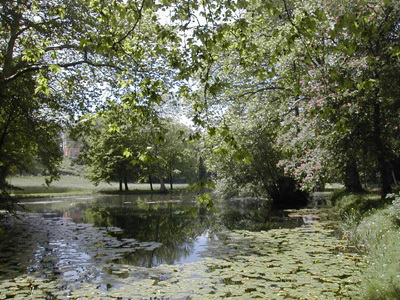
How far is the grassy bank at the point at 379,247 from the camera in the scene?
186 inches

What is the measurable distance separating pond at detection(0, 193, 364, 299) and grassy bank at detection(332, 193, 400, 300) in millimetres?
475

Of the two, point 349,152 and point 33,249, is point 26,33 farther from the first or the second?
point 349,152

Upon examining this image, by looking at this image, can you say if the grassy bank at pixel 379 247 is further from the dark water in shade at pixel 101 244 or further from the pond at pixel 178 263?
the dark water in shade at pixel 101 244

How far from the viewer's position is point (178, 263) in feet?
28.7

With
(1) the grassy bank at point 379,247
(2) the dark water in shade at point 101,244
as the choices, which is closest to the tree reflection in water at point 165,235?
(2) the dark water in shade at point 101,244

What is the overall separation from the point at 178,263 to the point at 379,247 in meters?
4.79

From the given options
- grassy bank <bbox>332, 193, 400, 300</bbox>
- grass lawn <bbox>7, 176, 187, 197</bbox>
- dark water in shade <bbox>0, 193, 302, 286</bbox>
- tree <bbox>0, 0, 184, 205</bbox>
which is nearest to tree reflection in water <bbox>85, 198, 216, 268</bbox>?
dark water in shade <bbox>0, 193, 302, 286</bbox>

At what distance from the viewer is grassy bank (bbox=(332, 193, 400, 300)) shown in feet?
15.5

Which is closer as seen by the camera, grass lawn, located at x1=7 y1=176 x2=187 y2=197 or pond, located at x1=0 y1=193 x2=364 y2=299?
pond, located at x1=0 y1=193 x2=364 y2=299

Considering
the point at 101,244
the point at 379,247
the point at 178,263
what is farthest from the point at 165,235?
the point at 379,247

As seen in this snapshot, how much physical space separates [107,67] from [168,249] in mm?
8946

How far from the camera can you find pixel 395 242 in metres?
6.48

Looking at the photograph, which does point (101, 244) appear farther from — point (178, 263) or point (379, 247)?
point (379, 247)

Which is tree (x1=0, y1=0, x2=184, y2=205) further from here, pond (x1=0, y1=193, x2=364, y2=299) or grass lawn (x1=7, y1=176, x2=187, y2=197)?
grass lawn (x1=7, y1=176, x2=187, y2=197)
